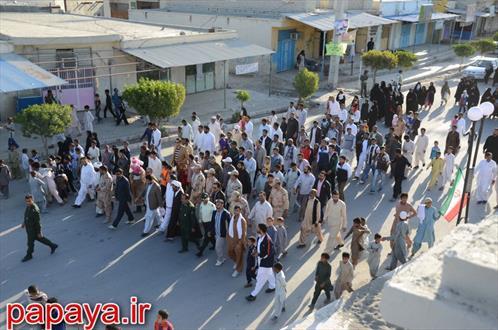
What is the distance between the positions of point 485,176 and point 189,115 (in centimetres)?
1069

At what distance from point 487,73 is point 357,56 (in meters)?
8.87

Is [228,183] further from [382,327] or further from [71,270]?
[382,327]

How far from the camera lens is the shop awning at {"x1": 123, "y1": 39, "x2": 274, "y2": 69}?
17797 mm

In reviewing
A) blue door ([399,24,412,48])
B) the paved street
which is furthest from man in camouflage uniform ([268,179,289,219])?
blue door ([399,24,412,48])

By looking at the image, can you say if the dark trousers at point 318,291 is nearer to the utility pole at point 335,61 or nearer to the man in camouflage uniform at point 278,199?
the man in camouflage uniform at point 278,199

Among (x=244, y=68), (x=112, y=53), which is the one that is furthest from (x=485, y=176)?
(x=112, y=53)

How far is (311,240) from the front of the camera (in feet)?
31.4

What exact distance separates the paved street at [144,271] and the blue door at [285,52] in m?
17.5

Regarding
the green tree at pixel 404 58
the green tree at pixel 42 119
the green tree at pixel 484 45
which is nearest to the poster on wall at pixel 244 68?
the green tree at pixel 404 58

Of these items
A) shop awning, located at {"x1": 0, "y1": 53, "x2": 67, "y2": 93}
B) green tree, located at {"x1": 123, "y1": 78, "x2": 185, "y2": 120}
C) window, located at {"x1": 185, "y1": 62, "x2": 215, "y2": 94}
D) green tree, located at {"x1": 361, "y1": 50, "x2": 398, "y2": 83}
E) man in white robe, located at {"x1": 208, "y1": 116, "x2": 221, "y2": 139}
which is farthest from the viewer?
green tree, located at {"x1": 361, "y1": 50, "x2": 398, "y2": 83}

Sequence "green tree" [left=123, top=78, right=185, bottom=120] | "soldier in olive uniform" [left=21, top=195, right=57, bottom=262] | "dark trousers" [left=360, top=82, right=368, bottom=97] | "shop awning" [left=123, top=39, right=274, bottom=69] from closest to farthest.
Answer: "soldier in olive uniform" [left=21, top=195, right=57, bottom=262]
"green tree" [left=123, top=78, right=185, bottom=120]
"shop awning" [left=123, top=39, right=274, bottom=69]
"dark trousers" [left=360, top=82, right=368, bottom=97]

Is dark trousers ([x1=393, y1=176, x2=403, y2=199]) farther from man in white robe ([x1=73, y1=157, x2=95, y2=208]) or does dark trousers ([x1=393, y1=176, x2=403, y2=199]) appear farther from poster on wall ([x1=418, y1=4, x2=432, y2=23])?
poster on wall ([x1=418, y1=4, x2=432, y2=23])

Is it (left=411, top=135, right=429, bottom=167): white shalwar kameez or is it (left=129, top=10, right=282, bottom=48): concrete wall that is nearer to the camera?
(left=411, top=135, right=429, bottom=167): white shalwar kameez

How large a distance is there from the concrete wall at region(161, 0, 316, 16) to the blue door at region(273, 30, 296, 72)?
158cm
